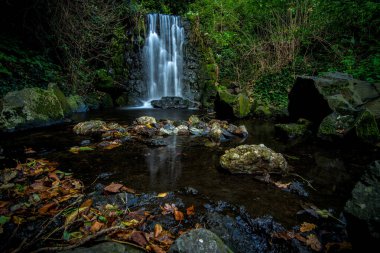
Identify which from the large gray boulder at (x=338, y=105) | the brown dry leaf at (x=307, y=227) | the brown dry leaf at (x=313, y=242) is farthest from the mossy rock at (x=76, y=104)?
the brown dry leaf at (x=313, y=242)

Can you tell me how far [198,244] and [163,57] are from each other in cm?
1100

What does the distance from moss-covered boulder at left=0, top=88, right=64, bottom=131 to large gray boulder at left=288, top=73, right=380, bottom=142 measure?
20.6 ft

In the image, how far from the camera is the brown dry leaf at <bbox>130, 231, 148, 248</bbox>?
63.4 inches

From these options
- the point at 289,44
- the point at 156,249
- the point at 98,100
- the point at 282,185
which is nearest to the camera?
the point at 156,249

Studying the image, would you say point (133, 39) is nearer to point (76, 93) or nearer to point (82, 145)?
point (76, 93)

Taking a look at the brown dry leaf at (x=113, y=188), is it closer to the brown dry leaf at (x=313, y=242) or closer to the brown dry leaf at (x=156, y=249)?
the brown dry leaf at (x=156, y=249)

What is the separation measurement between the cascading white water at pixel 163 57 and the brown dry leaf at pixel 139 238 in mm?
9835

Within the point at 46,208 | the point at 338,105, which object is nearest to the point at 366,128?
the point at 338,105

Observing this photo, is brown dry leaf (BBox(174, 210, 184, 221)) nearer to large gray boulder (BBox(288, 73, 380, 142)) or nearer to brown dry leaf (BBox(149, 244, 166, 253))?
brown dry leaf (BBox(149, 244, 166, 253))

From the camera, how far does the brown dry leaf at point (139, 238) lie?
1610mm

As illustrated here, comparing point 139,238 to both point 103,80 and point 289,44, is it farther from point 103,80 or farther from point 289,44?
point 289,44

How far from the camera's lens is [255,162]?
2.96 metres

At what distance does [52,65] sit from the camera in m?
8.40

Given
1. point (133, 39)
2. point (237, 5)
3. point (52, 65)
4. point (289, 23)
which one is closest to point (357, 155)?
point (289, 23)
